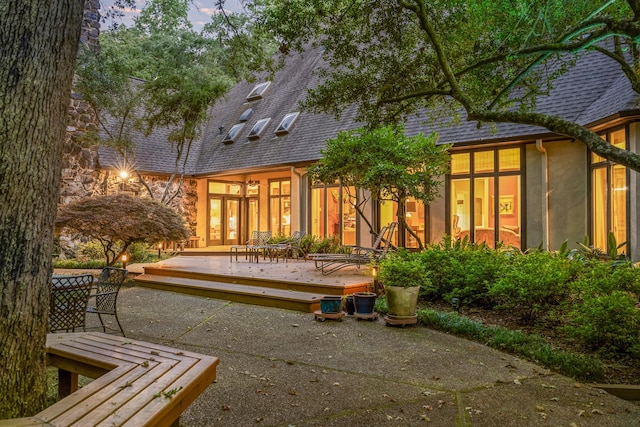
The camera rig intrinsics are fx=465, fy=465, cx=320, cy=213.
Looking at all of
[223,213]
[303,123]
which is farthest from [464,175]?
[223,213]

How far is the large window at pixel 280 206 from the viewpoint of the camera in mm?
16656

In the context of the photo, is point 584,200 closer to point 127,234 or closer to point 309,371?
point 309,371

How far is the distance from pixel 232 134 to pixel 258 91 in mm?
2336

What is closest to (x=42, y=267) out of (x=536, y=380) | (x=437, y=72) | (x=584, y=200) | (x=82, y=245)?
(x=536, y=380)

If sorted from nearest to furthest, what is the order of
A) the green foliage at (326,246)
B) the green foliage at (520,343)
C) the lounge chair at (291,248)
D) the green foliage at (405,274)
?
the green foliage at (520,343)
the green foliage at (405,274)
the lounge chair at (291,248)
the green foliage at (326,246)

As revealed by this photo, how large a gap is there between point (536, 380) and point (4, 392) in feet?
13.4

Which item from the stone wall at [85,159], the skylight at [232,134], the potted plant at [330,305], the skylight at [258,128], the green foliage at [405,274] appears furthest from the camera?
the skylight at [232,134]

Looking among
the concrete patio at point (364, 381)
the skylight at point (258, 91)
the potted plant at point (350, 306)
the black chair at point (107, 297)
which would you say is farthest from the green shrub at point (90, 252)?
the potted plant at point (350, 306)

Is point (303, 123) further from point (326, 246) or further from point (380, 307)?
point (380, 307)

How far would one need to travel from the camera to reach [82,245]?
13766 mm

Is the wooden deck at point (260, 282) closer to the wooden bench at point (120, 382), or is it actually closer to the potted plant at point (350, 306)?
the potted plant at point (350, 306)

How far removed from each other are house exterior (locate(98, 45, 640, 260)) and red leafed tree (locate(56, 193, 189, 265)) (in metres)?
3.96

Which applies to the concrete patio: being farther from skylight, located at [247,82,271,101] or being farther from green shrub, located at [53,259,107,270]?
skylight, located at [247,82,271,101]

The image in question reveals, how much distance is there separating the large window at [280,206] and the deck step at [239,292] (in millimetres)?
6987
